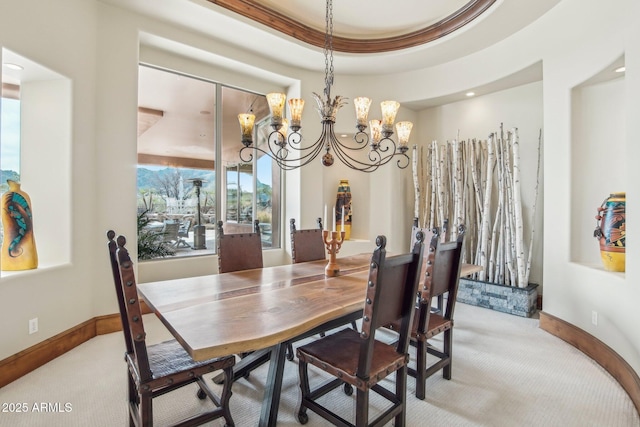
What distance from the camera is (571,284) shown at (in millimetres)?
3111

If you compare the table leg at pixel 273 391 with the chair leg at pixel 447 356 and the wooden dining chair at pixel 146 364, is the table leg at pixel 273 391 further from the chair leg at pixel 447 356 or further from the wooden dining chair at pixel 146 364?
the chair leg at pixel 447 356

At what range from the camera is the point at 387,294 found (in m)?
1.63

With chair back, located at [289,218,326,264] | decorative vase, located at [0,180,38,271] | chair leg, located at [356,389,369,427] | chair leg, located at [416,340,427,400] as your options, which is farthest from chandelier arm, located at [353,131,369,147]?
decorative vase, located at [0,180,38,271]

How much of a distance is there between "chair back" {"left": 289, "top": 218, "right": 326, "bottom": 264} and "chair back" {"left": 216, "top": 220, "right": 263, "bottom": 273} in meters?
0.40

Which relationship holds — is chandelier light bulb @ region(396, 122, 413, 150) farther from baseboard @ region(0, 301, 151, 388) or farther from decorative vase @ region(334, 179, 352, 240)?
baseboard @ region(0, 301, 151, 388)

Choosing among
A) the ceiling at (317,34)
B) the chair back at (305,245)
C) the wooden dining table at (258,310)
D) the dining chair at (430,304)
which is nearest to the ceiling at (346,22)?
the ceiling at (317,34)

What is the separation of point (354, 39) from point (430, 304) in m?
3.63

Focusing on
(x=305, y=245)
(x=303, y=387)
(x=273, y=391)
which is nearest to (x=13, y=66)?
(x=305, y=245)

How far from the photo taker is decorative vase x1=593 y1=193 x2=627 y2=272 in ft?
8.55

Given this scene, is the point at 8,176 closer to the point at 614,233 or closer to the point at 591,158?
the point at 614,233

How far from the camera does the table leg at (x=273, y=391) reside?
6.06ft

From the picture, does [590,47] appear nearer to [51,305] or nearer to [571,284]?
[571,284]

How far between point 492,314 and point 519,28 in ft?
10.9

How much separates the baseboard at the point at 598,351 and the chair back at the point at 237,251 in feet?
9.28
